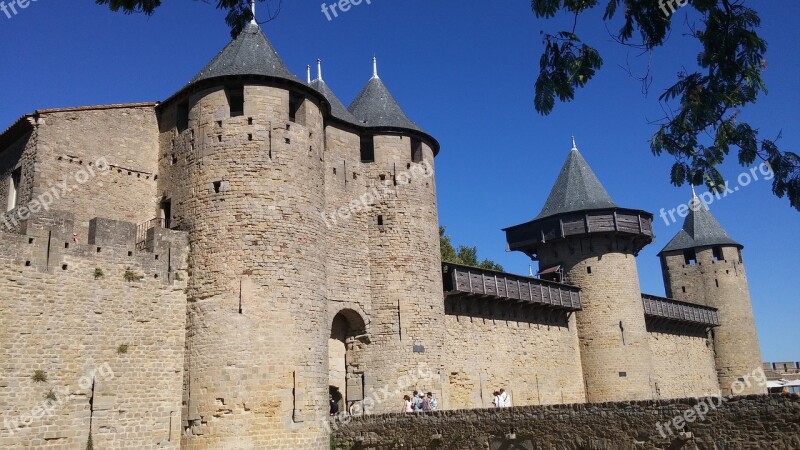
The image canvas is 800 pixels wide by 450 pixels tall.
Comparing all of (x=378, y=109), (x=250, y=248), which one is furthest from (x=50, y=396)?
(x=378, y=109)

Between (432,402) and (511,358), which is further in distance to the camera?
(511,358)

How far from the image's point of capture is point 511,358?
23.4 meters

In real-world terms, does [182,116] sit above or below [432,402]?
above

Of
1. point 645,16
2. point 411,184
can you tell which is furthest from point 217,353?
point 645,16

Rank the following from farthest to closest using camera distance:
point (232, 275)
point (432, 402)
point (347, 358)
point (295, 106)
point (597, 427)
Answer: point (347, 358) → point (295, 106) → point (432, 402) → point (232, 275) → point (597, 427)

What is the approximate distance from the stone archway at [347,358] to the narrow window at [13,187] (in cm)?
820

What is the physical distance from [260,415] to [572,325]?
15058 mm

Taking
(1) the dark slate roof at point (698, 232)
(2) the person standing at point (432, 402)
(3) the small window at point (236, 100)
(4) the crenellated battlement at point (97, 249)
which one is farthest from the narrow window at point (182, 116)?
(1) the dark slate roof at point (698, 232)

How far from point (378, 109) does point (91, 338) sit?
1083 centimetres

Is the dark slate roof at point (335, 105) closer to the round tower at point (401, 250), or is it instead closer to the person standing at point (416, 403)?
the round tower at point (401, 250)

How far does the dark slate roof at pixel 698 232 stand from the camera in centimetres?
3509

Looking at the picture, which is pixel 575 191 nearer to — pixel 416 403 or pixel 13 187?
pixel 416 403

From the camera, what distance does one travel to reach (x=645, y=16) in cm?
528

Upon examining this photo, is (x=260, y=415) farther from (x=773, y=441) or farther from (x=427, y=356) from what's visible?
(x=773, y=441)
